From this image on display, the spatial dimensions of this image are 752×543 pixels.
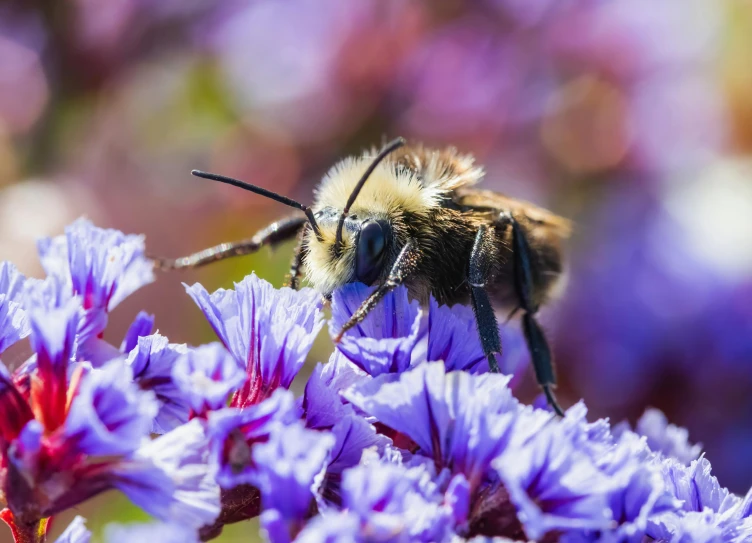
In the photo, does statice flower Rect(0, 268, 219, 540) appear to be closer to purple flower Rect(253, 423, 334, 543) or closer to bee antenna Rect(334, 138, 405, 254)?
purple flower Rect(253, 423, 334, 543)

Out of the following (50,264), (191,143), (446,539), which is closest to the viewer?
(446,539)

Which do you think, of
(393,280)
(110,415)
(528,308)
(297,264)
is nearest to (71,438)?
(110,415)

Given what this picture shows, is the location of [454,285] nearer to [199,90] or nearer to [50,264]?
[50,264]

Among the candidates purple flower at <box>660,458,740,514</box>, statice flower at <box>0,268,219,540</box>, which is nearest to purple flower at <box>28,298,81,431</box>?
statice flower at <box>0,268,219,540</box>

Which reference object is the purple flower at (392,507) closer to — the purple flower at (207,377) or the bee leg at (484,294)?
the purple flower at (207,377)

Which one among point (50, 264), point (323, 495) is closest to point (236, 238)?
point (50, 264)

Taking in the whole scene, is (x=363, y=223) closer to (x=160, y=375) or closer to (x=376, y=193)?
(x=376, y=193)

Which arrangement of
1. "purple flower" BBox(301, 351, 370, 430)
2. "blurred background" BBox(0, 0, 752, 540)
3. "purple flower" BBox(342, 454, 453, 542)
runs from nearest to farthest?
1. "purple flower" BBox(342, 454, 453, 542)
2. "purple flower" BBox(301, 351, 370, 430)
3. "blurred background" BBox(0, 0, 752, 540)
